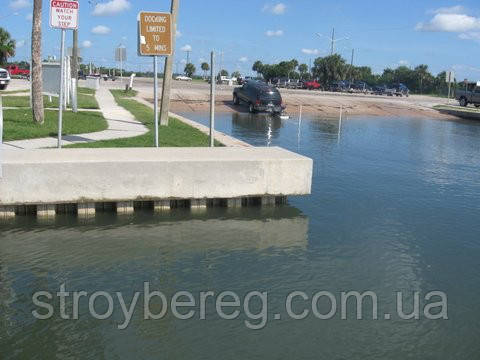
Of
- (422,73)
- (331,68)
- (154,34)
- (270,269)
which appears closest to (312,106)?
(154,34)

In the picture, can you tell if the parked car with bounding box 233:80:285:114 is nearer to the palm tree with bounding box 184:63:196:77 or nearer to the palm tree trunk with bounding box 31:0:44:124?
the palm tree trunk with bounding box 31:0:44:124

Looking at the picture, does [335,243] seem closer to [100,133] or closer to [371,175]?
[371,175]

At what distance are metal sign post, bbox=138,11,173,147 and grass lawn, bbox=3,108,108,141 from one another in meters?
3.95

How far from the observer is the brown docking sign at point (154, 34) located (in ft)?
37.3

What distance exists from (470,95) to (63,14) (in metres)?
43.9

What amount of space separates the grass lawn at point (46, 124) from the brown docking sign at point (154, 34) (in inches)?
156

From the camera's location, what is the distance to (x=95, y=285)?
675 cm

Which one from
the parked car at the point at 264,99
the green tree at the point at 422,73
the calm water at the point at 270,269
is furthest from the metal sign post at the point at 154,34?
the green tree at the point at 422,73

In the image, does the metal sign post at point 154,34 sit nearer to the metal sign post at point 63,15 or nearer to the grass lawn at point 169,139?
the metal sign post at point 63,15

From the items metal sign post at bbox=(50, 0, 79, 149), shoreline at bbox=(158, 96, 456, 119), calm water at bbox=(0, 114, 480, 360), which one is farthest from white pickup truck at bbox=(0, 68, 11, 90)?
calm water at bbox=(0, 114, 480, 360)

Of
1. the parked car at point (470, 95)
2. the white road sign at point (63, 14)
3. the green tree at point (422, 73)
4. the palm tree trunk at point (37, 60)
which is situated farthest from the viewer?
the green tree at point (422, 73)

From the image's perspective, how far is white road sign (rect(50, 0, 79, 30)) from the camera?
1076 cm

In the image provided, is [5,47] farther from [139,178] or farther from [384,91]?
[139,178]

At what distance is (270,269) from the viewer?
752 centimetres
